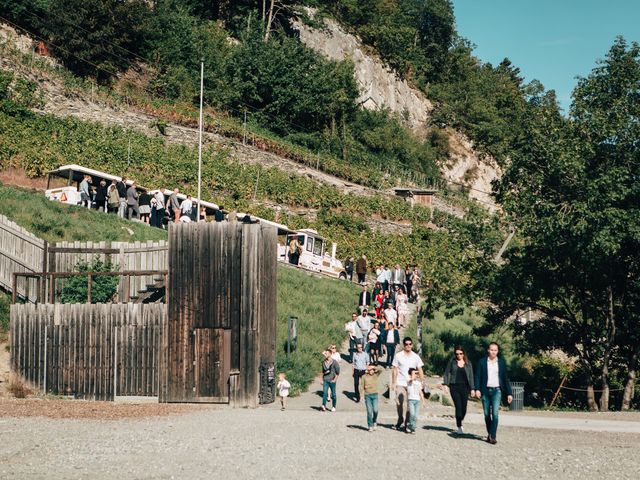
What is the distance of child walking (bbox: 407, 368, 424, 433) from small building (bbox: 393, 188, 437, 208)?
47927 mm

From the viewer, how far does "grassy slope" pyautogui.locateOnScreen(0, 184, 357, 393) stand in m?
28.3

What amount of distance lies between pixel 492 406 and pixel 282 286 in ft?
64.0

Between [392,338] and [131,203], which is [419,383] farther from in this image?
[131,203]

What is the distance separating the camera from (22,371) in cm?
2394

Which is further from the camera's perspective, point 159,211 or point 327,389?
point 159,211

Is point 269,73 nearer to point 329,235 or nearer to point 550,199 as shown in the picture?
point 329,235

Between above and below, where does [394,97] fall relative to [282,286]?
above

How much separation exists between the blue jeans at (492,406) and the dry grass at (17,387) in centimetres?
1197

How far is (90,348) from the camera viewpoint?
23875 millimetres

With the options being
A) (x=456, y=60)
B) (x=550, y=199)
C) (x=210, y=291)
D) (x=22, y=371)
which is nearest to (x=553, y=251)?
(x=550, y=199)

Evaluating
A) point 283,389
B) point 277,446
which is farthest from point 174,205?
point 277,446

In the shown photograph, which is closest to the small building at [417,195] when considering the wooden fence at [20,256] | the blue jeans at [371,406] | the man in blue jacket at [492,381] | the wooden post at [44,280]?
the wooden fence at [20,256]

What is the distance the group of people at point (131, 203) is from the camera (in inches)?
1497

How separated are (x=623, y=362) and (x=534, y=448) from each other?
47.3 ft
